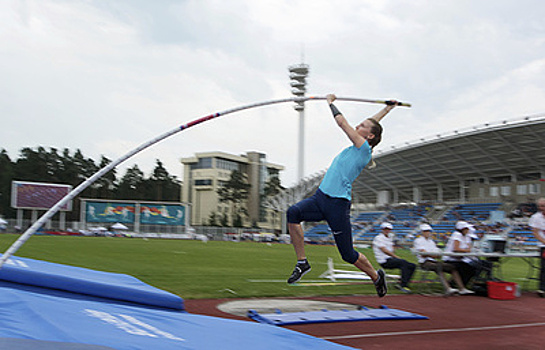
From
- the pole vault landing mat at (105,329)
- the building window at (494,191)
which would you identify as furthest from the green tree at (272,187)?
the pole vault landing mat at (105,329)

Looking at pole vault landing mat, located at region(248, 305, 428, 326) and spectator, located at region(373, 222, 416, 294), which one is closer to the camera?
pole vault landing mat, located at region(248, 305, 428, 326)

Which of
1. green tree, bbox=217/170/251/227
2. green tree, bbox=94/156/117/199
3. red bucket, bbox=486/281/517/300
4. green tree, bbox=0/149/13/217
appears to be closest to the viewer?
red bucket, bbox=486/281/517/300

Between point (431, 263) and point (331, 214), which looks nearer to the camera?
point (331, 214)

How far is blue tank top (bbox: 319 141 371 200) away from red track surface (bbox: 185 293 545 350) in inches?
66.2

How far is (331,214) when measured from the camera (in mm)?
4215

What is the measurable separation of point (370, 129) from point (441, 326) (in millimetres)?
3201

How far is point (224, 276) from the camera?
1115cm

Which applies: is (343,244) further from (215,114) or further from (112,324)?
(112,324)

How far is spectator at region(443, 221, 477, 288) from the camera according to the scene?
364 inches

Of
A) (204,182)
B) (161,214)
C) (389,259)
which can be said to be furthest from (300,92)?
(389,259)

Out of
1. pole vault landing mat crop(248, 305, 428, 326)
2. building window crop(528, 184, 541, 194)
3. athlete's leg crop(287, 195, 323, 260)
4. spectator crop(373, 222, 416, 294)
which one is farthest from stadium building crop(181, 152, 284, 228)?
athlete's leg crop(287, 195, 323, 260)

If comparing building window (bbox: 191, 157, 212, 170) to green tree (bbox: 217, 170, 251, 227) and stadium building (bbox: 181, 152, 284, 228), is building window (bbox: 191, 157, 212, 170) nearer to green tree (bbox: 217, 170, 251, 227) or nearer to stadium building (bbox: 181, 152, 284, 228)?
Answer: stadium building (bbox: 181, 152, 284, 228)

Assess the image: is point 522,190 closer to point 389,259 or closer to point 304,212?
point 389,259

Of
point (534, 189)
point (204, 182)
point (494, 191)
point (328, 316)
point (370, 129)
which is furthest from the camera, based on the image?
point (204, 182)
